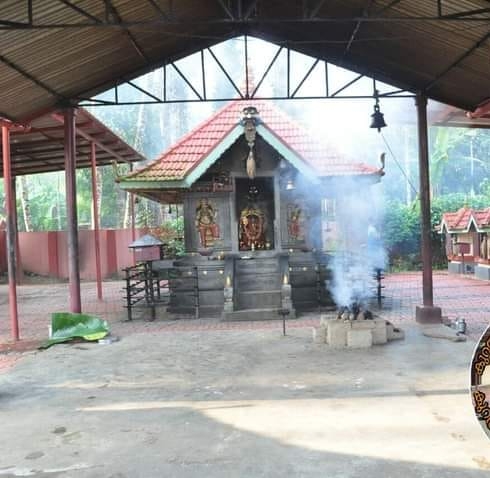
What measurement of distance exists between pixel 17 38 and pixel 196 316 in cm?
665

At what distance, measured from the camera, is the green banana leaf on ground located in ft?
31.3

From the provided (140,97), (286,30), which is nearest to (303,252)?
(286,30)

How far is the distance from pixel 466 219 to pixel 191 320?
467 inches

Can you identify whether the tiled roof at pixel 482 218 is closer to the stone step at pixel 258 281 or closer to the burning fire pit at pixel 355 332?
the stone step at pixel 258 281

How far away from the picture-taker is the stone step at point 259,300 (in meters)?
11.9

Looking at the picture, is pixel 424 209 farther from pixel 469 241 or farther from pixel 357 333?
pixel 469 241

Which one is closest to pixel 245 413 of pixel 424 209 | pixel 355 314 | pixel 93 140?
pixel 355 314

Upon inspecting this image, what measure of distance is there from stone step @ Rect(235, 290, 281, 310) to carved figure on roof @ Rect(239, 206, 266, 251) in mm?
1739

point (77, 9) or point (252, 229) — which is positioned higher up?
point (77, 9)

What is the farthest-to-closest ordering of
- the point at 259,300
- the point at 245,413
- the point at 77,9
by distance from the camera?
the point at 259,300 → the point at 77,9 → the point at 245,413

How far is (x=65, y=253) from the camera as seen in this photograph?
23312 mm

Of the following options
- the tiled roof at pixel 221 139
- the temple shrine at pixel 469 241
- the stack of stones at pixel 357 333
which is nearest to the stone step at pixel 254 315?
the stack of stones at pixel 357 333

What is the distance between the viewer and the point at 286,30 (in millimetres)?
10500

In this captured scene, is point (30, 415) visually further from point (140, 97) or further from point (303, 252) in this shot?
point (140, 97)
